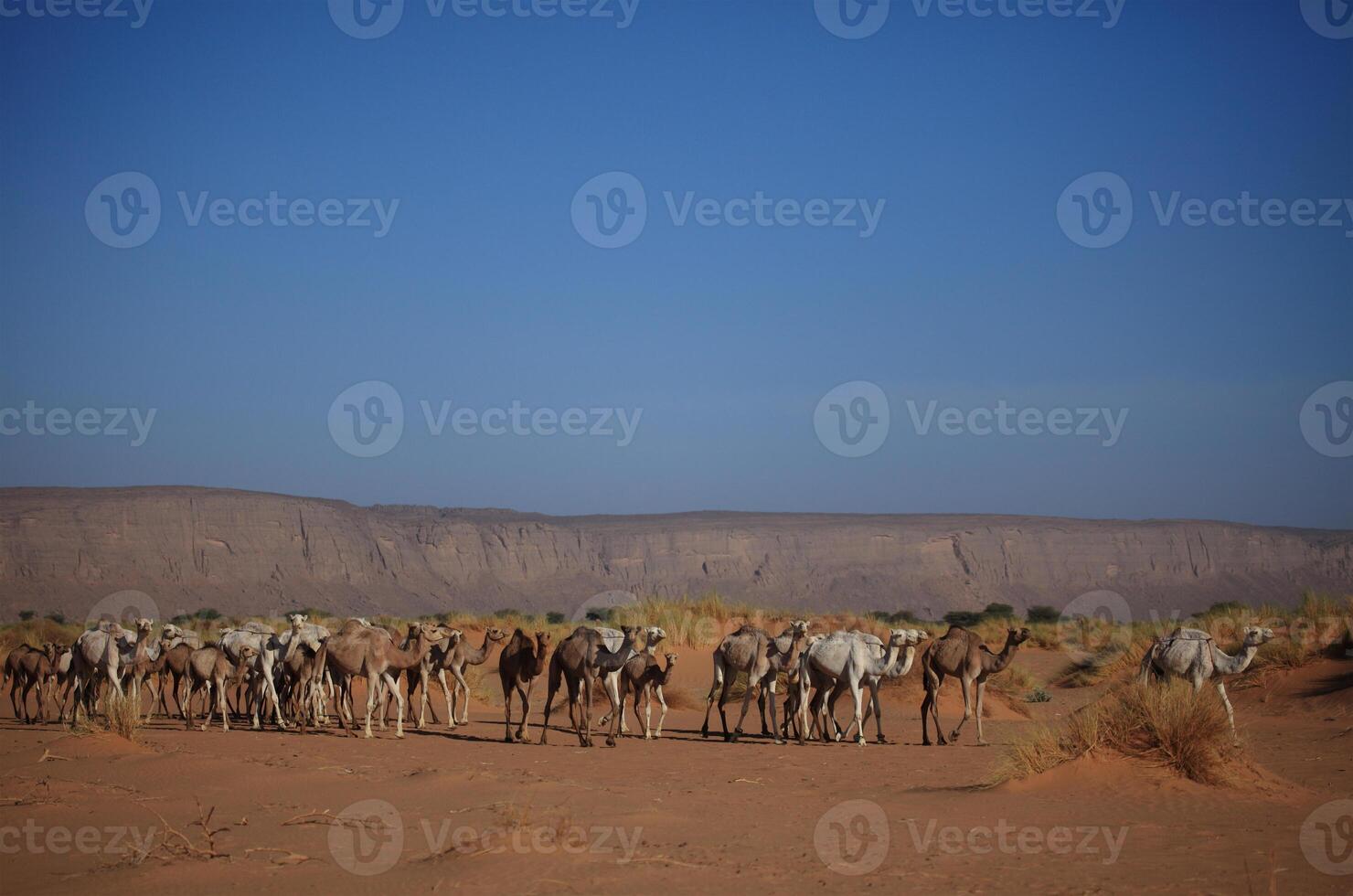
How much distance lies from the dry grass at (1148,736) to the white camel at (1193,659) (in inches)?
157

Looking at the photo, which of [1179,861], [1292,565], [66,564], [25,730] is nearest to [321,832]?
[1179,861]

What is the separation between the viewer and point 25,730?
22078 mm

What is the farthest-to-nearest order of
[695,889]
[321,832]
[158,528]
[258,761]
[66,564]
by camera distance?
1. [158,528]
2. [66,564]
3. [258,761]
4. [321,832]
5. [695,889]

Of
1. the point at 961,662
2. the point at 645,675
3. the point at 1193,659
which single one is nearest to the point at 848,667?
the point at 961,662

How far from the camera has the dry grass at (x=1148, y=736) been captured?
1382 cm

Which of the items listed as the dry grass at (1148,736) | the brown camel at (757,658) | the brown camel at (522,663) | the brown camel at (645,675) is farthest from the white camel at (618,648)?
the dry grass at (1148,736)

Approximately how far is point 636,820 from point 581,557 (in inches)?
3241

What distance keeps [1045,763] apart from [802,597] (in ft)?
241

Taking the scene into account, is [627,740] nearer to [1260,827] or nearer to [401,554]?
[1260,827]

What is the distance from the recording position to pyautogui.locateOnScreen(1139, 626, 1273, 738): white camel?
18797 millimetres

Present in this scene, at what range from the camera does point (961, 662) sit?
20.8 meters

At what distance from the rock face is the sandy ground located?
60005 millimetres

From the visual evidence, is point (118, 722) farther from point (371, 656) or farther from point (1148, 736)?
point (1148, 736)

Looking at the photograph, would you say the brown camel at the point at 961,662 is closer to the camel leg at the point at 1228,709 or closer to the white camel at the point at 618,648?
the camel leg at the point at 1228,709
